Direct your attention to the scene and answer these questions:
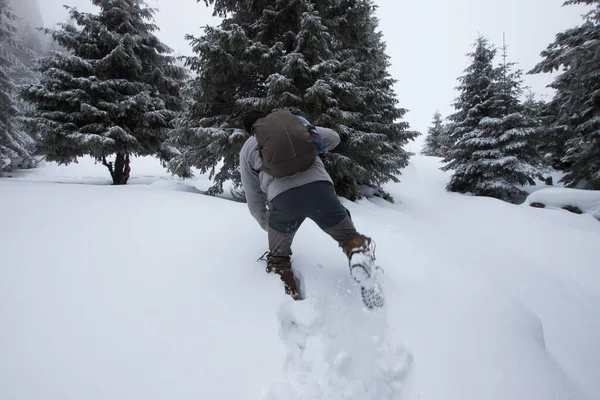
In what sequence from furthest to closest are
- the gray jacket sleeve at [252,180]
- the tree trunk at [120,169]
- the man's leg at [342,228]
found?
1. the tree trunk at [120,169]
2. the gray jacket sleeve at [252,180]
3. the man's leg at [342,228]

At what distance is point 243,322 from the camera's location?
1.89m

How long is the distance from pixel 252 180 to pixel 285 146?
0.60 meters

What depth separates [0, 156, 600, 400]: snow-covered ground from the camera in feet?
4.94

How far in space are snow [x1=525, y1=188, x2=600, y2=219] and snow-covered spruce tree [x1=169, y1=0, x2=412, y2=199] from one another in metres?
6.52

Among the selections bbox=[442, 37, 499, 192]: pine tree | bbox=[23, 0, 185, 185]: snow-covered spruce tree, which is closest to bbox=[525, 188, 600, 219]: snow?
bbox=[442, 37, 499, 192]: pine tree

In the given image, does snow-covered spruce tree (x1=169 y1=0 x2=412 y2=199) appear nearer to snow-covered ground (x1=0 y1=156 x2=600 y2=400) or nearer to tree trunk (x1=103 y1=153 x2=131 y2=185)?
snow-covered ground (x1=0 y1=156 x2=600 y2=400)

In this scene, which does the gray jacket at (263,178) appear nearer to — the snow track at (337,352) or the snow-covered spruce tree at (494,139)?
the snow track at (337,352)

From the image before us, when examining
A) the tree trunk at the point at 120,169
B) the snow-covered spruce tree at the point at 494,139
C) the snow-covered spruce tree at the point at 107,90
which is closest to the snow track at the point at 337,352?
the snow-covered spruce tree at the point at 107,90

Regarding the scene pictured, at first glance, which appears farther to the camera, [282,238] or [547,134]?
[547,134]

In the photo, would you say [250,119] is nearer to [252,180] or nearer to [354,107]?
[252,180]

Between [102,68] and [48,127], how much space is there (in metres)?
2.86

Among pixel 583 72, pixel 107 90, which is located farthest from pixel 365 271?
pixel 583 72

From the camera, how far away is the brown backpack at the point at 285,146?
2.01 metres

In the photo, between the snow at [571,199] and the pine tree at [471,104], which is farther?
the pine tree at [471,104]
